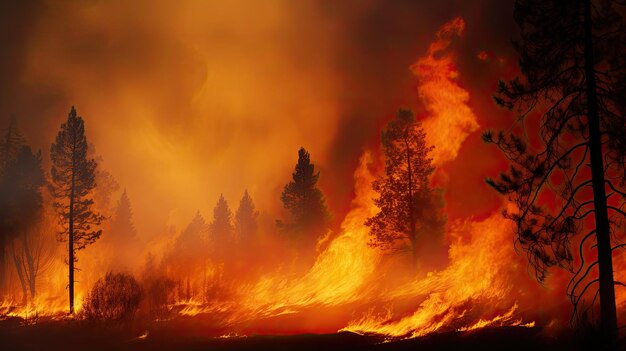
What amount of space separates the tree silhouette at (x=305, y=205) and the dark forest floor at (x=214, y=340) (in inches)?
508

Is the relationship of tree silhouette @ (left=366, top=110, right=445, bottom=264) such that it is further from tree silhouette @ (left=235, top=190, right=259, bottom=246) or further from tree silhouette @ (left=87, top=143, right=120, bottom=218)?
tree silhouette @ (left=87, top=143, right=120, bottom=218)

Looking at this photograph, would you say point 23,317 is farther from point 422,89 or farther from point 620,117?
point 620,117

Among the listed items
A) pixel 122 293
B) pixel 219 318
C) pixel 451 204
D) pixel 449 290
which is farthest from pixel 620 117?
pixel 122 293

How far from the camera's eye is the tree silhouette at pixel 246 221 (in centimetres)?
5772

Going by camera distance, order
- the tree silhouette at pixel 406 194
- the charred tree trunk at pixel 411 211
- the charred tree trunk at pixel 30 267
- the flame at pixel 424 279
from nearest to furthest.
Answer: the flame at pixel 424 279
the charred tree trunk at pixel 411 211
the tree silhouette at pixel 406 194
the charred tree trunk at pixel 30 267

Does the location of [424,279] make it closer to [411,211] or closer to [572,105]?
[411,211]

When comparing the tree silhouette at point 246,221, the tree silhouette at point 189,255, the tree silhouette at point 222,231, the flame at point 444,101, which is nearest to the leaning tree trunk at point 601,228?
the flame at point 444,101

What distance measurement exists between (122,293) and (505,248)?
23.0m

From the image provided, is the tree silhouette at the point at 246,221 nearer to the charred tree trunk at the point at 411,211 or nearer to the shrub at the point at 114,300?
the shrub at the point at 114,300

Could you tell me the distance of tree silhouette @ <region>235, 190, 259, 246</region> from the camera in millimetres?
57719

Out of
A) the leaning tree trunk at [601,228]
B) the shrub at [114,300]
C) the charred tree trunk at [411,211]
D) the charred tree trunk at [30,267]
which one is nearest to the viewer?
the leaning tree trunk at [601,228]

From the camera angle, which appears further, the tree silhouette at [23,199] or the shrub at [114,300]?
the tree silhouette at [23,199]

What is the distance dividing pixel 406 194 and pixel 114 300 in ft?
64.3

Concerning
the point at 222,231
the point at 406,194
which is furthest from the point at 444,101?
the point at 222,231
